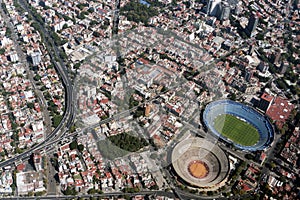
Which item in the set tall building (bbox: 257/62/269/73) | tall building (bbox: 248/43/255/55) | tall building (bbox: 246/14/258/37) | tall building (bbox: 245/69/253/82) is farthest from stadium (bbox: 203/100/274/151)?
tall building (bbox: 246/14/258/37)

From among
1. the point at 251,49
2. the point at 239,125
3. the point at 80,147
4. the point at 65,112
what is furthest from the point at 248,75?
the point at 80,147

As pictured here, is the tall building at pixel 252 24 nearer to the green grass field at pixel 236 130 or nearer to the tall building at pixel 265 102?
the tall building at pixel 265 102

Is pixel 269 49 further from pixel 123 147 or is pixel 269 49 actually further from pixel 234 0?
pixel 123 147

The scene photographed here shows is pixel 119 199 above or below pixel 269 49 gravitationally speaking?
below

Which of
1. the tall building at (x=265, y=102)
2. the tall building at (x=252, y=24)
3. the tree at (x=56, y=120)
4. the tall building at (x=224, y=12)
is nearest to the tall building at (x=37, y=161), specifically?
the tree at (x=56, y=120)

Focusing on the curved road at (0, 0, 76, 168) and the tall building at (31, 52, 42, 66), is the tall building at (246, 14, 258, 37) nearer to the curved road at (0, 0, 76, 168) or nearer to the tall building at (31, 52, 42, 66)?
the curved road at (0, 0, 76, 168)

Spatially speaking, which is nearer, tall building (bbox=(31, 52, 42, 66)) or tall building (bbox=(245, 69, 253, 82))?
tall building (bbox=(31, 52, 42, 66))

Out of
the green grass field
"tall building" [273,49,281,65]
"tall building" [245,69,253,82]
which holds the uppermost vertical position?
"tall building" [273,49,281,65]

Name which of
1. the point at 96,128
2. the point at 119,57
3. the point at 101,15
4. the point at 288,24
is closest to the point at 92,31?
the point at 101,15
